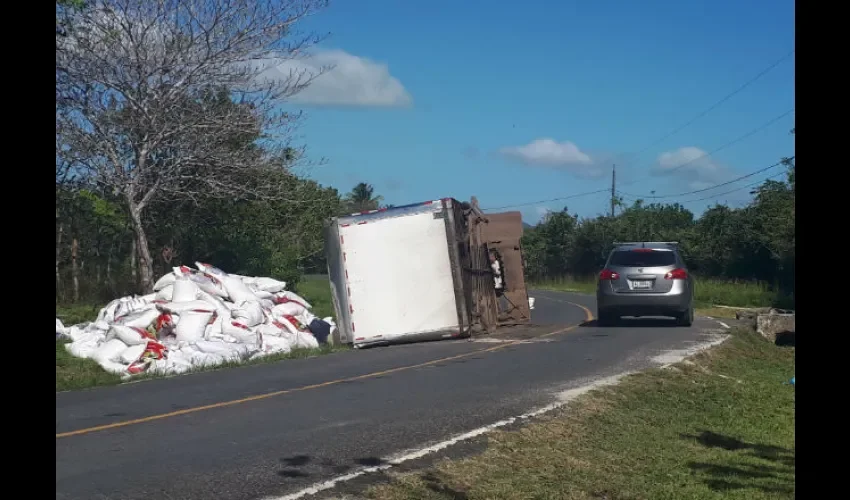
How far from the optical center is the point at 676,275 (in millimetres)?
20016

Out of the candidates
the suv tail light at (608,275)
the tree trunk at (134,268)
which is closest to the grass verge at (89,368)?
the suv tail light at (608,275)

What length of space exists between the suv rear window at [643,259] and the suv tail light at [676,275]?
19cm

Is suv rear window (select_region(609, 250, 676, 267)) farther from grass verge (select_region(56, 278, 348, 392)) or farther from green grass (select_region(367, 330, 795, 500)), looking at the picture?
green grass (select_region(367, 330, 795, 500))

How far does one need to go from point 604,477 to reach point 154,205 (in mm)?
21929

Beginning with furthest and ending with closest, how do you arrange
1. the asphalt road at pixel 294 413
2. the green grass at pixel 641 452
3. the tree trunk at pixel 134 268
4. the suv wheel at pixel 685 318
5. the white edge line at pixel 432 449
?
the tree trunk at pixel 134 268 < the suv wheel at pixel 685 318 < the asphalt road at pixel 294 413 < the green grass at pixel 641 452 < the white edge line at pixel 432 449

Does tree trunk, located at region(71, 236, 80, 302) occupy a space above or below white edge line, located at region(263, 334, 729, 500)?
above

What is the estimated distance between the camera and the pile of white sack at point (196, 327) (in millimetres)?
16241

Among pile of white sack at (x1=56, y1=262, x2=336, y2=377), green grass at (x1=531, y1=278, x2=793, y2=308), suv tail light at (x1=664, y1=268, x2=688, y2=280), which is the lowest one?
green grass at (x1=531, y1=278, x2=793, y2=308)

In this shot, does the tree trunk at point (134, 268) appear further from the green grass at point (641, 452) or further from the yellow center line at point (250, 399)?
the green grass at point (641, 452)

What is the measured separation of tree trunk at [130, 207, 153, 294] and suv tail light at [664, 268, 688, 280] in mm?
12399

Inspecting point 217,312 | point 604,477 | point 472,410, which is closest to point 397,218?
point 217,312

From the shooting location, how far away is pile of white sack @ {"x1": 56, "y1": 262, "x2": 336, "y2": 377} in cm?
1624

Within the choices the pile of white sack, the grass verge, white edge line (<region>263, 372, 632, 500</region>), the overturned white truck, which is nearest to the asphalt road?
white edge line (<region>263, 372, 632, 500</region>)
